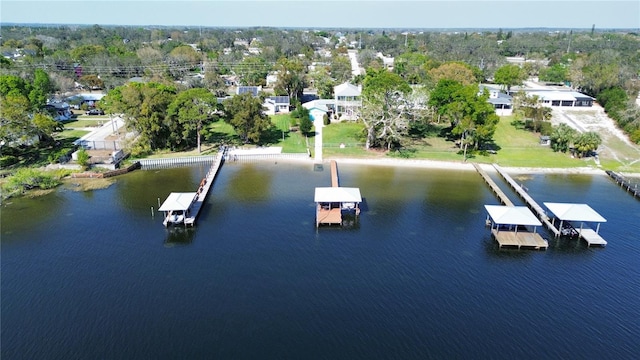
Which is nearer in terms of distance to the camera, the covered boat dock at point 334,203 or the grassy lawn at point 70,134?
the covered boat dock at point 334,203

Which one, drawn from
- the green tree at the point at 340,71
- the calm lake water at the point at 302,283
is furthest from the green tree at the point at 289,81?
the calm lake water at the point at 302,283

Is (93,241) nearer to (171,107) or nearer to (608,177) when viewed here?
(171,107)

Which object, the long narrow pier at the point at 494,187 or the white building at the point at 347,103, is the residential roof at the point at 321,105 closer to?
the white building at the point at 347,103

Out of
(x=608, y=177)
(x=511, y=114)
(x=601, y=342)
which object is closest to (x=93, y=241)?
(x=601, y=342)

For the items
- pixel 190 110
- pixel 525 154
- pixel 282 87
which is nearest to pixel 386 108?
pixel 525 154

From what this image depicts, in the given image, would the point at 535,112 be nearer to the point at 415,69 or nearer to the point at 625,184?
the point at 625,184
